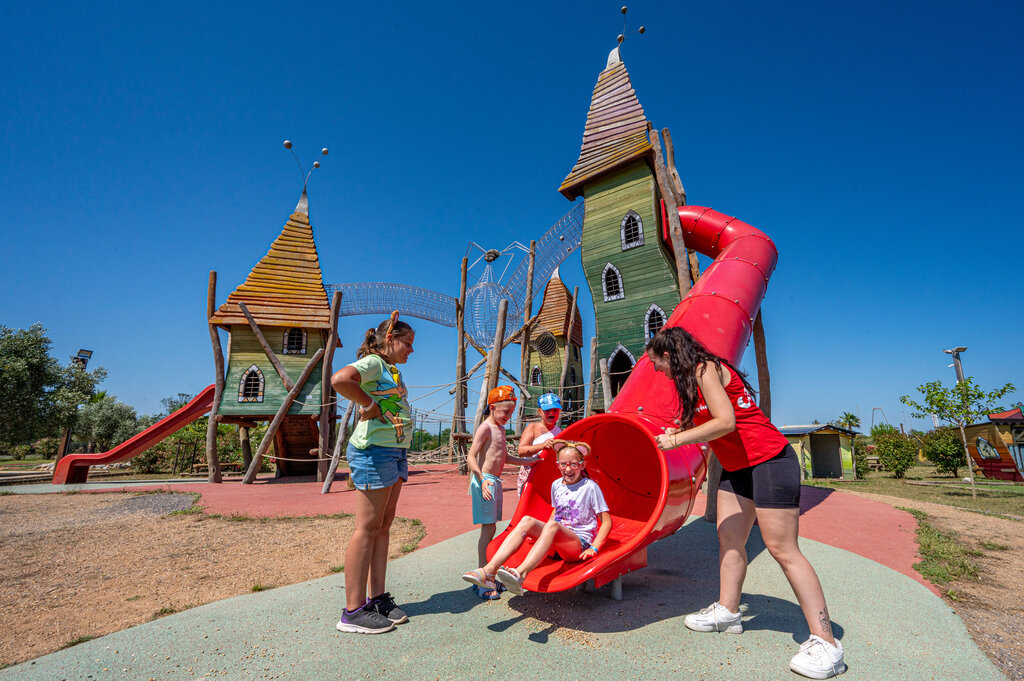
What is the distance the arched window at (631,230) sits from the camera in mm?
12055

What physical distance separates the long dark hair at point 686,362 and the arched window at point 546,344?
66.6 ft

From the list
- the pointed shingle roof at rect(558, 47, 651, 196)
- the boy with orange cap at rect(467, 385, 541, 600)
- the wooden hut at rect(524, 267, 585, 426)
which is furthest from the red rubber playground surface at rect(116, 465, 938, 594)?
the wooden hut at rect(524, 267, 585, 426)

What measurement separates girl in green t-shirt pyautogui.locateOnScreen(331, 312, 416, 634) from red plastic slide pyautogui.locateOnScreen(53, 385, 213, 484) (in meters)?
14.6

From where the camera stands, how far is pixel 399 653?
2.68 m

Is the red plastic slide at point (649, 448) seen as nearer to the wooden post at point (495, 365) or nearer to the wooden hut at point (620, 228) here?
the wooden hut at point (620, 228)

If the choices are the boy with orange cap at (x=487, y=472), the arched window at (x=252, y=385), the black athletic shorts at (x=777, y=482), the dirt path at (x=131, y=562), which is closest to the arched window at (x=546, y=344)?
the arched window at (x=252, y=385)

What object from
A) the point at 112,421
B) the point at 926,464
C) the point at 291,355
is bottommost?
the point at 926,464

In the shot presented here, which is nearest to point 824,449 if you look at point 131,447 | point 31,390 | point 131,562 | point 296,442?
point 296,442

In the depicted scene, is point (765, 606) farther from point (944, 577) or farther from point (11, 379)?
point (11, 379)

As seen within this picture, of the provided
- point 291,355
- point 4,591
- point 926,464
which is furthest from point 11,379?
point 926,464

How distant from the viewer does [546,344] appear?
23531 mm

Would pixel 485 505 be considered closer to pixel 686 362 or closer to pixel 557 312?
pixel 686 362

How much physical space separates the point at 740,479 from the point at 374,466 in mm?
2417

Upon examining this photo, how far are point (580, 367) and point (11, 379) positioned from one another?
25228mm
